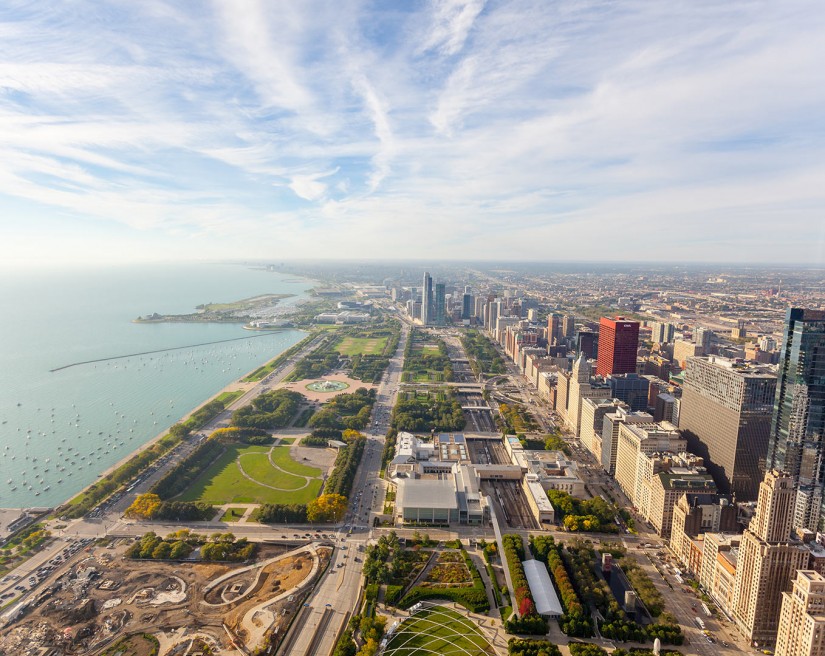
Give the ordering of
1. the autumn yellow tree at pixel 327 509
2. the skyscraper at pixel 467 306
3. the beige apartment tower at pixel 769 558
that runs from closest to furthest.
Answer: the beige apartment tower at pixel 769 558 → the autumn yellow tree at pixel 327 509 → the skyscraper at pixel 467 306

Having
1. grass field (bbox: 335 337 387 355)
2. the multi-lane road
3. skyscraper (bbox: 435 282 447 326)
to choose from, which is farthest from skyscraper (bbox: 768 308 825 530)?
skyscraper (bbox: 435 282 447 326)

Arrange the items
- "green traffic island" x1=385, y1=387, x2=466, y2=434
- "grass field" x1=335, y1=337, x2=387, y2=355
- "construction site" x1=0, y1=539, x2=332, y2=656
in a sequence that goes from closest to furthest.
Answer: "construction site" x1=0, y1=539, x2=332, y2=656
"green traffic island" x1=385, y1=387, x2=466, y2=434
"grass field" x1=335, y1=337, x2=387, y2=355

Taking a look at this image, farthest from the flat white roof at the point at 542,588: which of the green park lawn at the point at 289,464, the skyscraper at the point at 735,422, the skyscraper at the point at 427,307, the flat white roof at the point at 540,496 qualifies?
the skyscraper at the point at 427,307

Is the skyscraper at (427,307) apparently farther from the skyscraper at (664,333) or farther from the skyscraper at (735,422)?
the skyscraper at (735,422)

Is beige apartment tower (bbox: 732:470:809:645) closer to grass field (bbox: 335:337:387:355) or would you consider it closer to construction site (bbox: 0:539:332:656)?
construction site (bbox: 0:539:332:656)

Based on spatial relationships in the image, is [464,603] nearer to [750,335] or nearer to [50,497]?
[50,497]

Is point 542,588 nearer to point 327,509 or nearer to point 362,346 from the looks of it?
point 327,509
